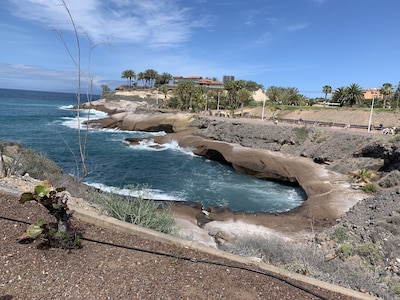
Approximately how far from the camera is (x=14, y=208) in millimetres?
6168

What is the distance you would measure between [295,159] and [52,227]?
2856 centimetres

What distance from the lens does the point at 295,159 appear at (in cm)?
3086

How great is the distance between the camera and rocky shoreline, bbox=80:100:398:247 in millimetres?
17312

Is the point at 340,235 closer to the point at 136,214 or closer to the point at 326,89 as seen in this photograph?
the point at 136,214

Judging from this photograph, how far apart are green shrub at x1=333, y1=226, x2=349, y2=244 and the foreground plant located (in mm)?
11929

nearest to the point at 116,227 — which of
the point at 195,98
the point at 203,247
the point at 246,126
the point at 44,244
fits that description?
the point at 44,244

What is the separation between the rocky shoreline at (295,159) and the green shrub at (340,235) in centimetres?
128

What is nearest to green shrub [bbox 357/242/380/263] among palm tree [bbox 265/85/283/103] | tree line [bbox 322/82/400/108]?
tree line [bbox 322/82/400/108]

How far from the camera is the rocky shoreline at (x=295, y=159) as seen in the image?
17.3m

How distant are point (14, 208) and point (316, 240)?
12361 mm

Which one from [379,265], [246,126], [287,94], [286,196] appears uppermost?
A: [287,94]

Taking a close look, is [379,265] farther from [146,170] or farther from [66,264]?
[146,170]

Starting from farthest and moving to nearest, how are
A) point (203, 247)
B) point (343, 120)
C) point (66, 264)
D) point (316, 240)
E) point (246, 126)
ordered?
point (343, 120) → point (246, 126) → point (316, 240) → point (203, 247) → point (66, 264)

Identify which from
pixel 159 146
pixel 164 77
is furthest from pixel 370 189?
pixel 164 77
